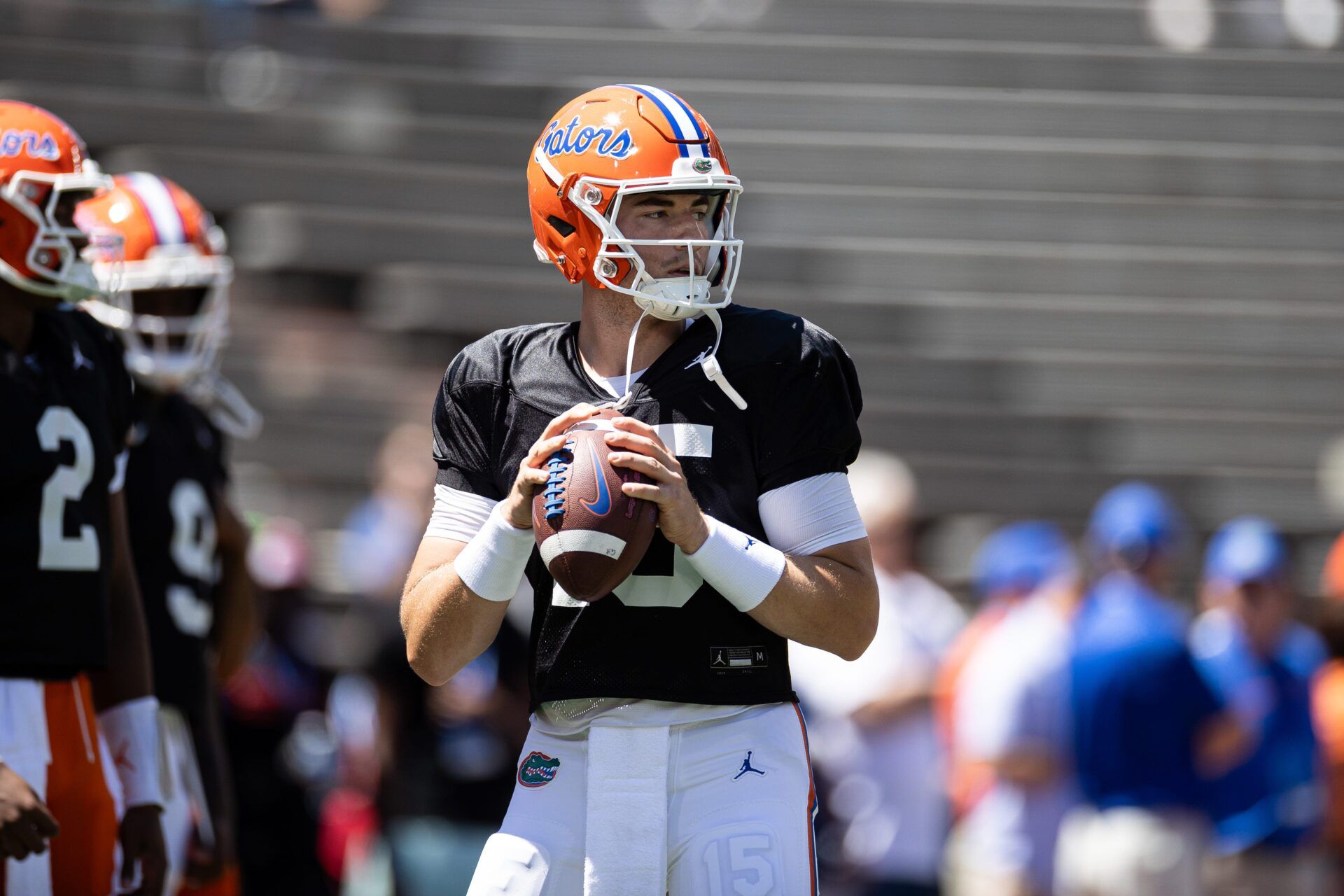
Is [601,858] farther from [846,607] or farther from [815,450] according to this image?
[815,450]

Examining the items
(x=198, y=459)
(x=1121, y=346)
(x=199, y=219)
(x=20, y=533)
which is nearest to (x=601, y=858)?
(x=20, y=533)

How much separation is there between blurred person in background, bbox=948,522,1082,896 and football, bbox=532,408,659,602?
358cm

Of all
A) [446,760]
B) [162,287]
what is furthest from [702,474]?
[446,760]

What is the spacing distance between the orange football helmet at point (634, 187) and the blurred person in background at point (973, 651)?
139 inches

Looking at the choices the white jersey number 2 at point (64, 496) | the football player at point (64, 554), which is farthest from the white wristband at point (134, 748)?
the white jersey number 2 at point (64, 496)

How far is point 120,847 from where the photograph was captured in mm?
3689

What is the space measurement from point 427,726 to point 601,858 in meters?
3.21

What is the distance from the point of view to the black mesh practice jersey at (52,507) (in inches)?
131

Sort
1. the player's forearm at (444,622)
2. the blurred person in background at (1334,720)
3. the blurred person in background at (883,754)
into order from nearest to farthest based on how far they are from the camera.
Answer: the player's forearm at (444,622) → the blurred person in background at (883,754) → the blurred person in background at (1334,720)

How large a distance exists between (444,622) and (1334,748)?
4.48 meters

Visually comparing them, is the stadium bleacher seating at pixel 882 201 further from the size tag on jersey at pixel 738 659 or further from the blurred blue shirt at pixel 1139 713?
the size tag on jersey at pixel 738 659

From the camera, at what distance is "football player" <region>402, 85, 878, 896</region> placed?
264cm

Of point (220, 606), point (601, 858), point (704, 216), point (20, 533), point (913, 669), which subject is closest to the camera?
point (601, 858)

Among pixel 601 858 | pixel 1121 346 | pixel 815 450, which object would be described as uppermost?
pixel 1121 346
